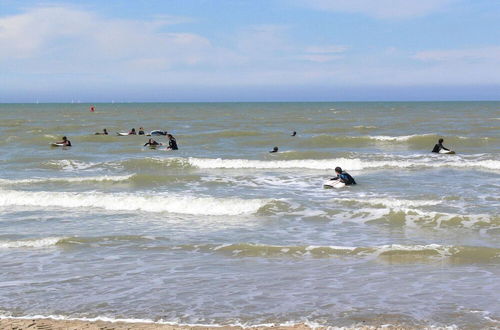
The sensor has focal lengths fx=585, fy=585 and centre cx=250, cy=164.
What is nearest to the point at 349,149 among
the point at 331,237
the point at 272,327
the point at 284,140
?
the point at 284,140

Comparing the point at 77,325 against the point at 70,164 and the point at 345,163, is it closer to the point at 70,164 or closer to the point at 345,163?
the point at 345,163

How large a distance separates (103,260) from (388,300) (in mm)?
5290

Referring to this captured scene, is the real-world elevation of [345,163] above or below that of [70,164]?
above

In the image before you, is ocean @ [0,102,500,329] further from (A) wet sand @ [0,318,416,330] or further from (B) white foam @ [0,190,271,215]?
(A) wet sand @ [0,318,416,330]

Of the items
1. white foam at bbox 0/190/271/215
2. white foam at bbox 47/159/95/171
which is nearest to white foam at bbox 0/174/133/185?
white foam at bbox 0/190/271/215

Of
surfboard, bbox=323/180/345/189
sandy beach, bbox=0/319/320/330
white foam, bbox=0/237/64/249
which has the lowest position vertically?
white foam, bbox=0/237/64/249

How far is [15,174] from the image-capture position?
24.2 metres

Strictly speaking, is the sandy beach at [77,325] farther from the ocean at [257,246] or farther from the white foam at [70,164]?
the white foam at [70,164]

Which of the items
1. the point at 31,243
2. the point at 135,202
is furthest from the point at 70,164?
the point at 31,243

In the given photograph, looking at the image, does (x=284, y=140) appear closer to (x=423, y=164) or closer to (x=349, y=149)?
(x=349, y=149)

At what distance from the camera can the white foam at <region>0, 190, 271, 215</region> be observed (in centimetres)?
1603

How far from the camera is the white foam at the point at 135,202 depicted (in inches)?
631

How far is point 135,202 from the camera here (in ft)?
55.8

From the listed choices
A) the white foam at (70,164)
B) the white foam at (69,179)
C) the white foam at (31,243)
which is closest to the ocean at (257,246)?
the white foam at (31,243)
